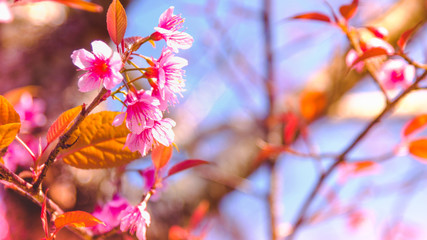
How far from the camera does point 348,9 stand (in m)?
0.52

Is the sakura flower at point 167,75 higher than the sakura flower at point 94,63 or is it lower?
lower

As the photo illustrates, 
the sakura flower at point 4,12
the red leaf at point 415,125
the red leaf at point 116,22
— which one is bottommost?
the red leaf at point 415,125

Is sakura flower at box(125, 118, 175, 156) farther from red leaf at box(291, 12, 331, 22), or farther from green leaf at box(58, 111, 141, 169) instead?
red leaf at box(291, 12, 331, 22)

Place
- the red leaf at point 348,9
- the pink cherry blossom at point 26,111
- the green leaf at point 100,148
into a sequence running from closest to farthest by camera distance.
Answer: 1. the green leaf at point 100,148
2. the red leaf at point 348,9
3. the pink cherry blossom at point 26,111

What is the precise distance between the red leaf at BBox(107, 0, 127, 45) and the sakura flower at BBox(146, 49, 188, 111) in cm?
5

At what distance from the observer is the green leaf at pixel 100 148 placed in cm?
41

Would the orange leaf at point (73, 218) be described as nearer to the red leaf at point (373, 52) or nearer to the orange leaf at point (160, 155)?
the orange leaf at point (160, 155)

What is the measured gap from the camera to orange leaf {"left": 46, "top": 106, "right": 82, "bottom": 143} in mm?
364

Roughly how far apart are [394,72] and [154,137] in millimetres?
526

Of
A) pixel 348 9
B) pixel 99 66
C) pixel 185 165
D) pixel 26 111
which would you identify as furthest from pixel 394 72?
pixel 26 111

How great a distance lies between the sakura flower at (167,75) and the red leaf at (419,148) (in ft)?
1.61

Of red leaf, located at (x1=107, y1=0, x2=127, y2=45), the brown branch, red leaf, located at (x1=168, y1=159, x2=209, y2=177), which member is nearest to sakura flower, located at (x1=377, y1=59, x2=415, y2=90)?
the brown branch

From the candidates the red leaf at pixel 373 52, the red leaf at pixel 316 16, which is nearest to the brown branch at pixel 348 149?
the red leaf at pixel 373 52

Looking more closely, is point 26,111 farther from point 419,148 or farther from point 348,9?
point 419,148
